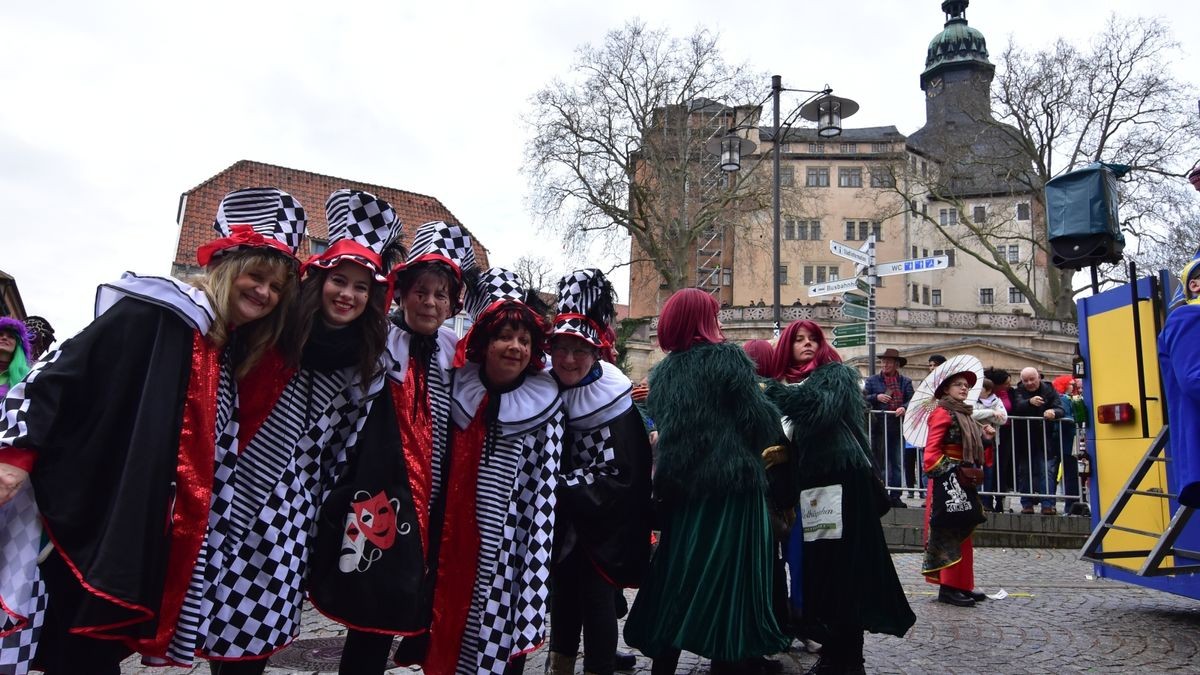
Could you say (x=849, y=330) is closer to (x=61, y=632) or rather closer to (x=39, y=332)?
(x=39, y=332)

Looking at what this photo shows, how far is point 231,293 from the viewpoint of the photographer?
2.88 meters

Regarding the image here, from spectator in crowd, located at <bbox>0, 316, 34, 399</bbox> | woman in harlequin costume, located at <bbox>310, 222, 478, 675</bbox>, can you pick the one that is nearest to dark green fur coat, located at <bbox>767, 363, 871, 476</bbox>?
woman in harlequin costume, located at <bbox>310, 222, 478, 675</bbox>

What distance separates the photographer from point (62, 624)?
98.1 inches

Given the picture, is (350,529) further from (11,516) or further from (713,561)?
(713,561)

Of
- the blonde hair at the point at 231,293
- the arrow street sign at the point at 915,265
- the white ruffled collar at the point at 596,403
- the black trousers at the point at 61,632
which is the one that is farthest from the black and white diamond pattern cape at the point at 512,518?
the arrow street sign at the point at 915,265

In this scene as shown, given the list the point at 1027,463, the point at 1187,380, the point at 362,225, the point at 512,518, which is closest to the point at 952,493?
the point at 1187,380

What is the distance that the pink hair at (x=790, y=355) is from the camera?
4594 millimetres

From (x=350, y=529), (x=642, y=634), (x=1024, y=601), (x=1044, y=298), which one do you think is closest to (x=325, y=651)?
(x=642, y=634)

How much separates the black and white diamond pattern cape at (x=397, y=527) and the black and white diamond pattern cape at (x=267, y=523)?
7 centimetres

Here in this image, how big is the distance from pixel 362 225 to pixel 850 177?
71.9m

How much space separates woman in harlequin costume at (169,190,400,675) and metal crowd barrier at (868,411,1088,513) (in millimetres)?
8228

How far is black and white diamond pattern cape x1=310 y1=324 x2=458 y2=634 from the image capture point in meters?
2.93

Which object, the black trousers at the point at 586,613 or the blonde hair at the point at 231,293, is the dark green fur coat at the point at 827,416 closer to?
the black trousers at the point at 586,613

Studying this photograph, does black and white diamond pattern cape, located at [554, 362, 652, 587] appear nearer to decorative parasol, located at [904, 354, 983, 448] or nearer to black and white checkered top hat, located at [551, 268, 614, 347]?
black and white checkered top hat, located at [551, 268, 614, 347]
